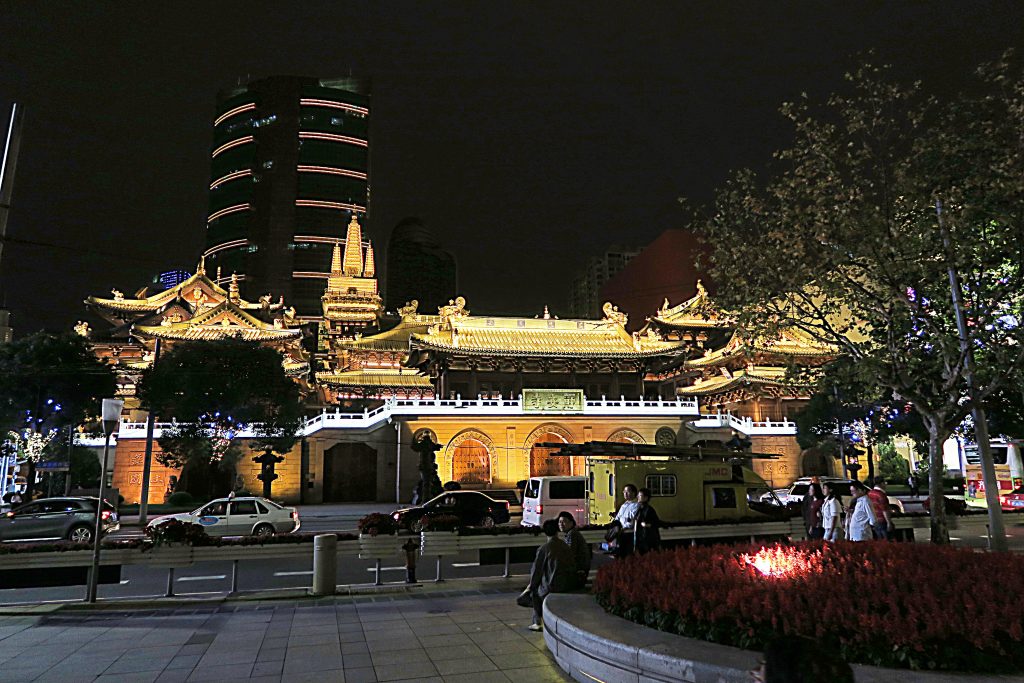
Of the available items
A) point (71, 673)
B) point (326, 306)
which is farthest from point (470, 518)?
point (326, 306)

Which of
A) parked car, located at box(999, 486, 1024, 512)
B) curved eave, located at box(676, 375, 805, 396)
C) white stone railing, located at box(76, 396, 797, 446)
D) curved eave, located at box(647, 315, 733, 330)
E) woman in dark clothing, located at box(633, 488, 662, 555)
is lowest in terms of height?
parked car, located at box(999, 486, 1024, 512)

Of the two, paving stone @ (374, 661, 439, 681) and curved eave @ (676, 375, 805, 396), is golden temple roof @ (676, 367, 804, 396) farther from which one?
paving stone @ (374, 661, 439, 681)

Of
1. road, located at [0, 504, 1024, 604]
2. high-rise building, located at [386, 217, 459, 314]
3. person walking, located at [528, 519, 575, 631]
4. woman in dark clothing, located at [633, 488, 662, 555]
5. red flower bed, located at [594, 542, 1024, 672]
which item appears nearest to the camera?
red flower bed, located at [594, 542, 1024, 672]

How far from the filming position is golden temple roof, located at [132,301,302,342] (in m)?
41.7

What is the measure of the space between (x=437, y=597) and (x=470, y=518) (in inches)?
401

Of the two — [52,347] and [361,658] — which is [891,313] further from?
[52,347]

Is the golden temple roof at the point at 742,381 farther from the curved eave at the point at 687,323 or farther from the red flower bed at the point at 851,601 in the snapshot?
the red flower bed at the point at 851,601

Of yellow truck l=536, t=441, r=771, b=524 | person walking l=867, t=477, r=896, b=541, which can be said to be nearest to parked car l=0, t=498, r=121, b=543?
yellow truck l=536, t=441, r=771, b=524

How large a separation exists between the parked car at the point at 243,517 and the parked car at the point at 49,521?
236cm

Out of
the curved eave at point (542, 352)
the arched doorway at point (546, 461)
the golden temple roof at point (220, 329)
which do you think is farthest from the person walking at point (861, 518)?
the golden temple roof at point (220, 329)

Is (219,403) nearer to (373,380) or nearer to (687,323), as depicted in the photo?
(373,380)

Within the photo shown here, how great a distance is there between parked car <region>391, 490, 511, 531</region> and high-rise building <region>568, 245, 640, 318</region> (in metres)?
122

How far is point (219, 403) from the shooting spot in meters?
32.0

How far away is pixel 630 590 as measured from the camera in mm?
6949
